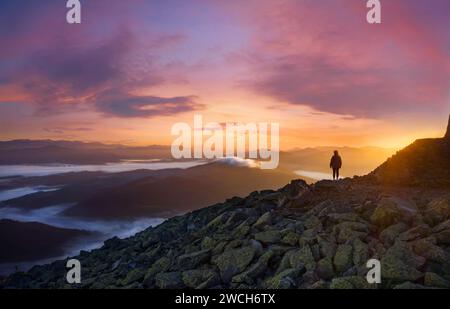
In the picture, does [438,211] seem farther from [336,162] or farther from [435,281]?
[336,162]

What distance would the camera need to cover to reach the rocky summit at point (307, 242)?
14258 mm

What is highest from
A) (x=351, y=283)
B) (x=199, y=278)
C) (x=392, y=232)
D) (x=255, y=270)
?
(x=392, y=232)

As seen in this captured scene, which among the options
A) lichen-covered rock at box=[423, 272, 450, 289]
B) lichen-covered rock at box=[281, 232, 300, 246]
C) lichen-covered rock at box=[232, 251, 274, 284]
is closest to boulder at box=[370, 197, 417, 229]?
lichen-covered rock at box=[281, 232, 300, 246]

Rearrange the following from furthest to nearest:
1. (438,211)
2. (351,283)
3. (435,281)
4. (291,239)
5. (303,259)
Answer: (438,211)
(291,239)
(303,259)
(351,283)
(435,281)

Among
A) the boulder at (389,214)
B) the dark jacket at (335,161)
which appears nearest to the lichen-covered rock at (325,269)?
the boulder at (389,214)

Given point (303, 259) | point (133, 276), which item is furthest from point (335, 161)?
point (133, 276)

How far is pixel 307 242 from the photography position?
1633 centimetres

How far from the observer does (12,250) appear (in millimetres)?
142875

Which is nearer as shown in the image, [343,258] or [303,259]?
[343,258]

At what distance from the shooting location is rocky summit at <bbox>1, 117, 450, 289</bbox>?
46.8ft

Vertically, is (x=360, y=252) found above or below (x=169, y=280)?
above
